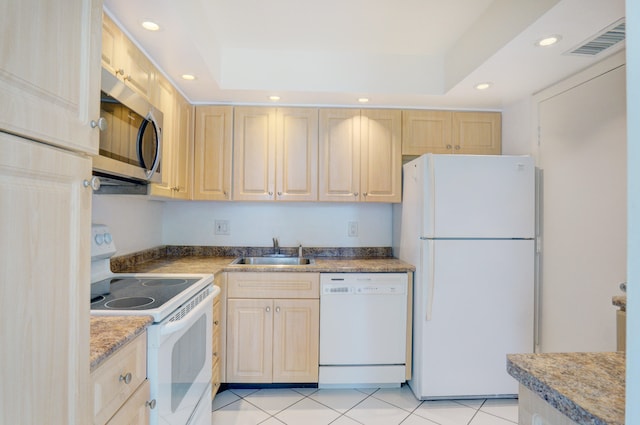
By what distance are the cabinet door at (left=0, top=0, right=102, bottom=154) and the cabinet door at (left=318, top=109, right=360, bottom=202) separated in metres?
1.90

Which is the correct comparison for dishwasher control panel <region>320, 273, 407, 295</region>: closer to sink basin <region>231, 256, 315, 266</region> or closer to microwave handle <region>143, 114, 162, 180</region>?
sink basin <region>231, 256, 315, 266</region>

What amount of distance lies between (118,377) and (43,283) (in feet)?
1.76

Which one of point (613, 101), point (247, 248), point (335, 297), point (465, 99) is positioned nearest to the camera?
point (613, 101)

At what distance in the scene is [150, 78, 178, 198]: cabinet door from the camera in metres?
2.06

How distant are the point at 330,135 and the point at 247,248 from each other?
1.19 meters

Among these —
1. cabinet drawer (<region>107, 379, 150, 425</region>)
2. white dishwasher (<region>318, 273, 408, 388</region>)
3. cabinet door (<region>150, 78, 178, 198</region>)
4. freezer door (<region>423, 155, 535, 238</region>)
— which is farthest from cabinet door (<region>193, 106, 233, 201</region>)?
cabinet drawer (<region>107, 379, 150, 425</region>)

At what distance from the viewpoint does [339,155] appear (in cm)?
263

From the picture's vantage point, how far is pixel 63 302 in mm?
672

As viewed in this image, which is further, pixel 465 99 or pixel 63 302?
pixel 465 99

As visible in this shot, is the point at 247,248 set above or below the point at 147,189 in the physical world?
below

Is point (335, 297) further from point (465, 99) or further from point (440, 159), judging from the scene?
point (465, 99)

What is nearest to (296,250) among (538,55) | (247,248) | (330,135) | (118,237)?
(247,248)

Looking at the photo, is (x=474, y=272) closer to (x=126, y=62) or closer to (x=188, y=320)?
(x=188, y=320)

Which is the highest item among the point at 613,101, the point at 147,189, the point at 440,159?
the point at 613,101
